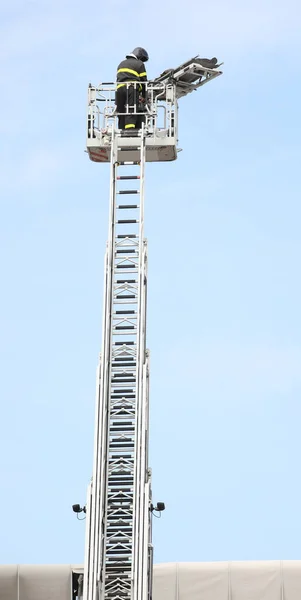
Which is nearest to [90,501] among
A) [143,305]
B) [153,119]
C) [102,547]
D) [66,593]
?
[102,547]

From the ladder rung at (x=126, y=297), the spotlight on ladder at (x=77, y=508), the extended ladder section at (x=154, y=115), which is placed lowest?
the spotlight on ladder at (x=77, y=508)

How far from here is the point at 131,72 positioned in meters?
28.5

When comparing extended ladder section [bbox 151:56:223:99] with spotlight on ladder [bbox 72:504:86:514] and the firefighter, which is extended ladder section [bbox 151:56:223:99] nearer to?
the firefighter

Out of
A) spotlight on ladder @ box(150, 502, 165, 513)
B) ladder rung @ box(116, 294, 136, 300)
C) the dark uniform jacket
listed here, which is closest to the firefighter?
the dark uniform jacket

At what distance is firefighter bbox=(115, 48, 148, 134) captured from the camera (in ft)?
92.6

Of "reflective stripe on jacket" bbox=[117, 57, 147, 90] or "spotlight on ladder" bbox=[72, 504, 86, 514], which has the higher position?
"reflective stripe on jacket" bbox=[117, 57, 147, 90]

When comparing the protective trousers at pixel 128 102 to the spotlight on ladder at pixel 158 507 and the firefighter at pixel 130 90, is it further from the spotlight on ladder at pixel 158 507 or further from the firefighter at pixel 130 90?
the spotlight on ladder at pixel 158 507

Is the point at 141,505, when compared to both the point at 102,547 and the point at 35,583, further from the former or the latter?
the point at 35,583

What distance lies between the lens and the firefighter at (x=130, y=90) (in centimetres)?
2823

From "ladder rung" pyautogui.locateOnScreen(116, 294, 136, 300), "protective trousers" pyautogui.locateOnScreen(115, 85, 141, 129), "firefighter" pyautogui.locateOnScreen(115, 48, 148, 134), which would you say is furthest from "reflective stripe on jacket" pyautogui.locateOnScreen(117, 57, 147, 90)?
"ladder rung" pyautogui.locateOnScreen(116, 294, 136, 300)

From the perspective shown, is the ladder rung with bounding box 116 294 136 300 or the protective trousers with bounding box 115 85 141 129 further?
the protective trousers with bounding box 115 85 141 129

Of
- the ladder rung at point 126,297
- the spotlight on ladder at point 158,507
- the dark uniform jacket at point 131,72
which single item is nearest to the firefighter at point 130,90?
the dark uniform jacket at point 131,72

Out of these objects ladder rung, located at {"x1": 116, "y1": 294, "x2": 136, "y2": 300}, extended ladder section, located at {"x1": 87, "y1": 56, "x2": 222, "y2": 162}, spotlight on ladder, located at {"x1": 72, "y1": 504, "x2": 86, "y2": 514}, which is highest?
extended ladder section, located at {"x1": 87, "y1": 56, "x2": 222, "y2": 162}

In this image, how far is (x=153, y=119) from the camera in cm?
2836
